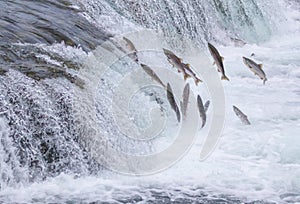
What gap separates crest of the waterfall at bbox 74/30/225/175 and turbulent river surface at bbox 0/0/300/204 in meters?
0.01

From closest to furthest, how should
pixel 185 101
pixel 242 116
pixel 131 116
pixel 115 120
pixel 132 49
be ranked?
1. pixel 115 120
2. pixel 131 116
3. pixel 185 101
4. pixel 242 116
5. pixel 132 49

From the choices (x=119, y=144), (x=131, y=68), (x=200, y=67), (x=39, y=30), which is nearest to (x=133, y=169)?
(x=119, y=144)

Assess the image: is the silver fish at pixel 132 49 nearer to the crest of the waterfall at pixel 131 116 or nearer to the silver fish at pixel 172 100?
the crest of the waterfall at pixel 131 116

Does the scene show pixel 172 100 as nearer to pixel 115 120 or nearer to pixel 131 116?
pixel 131 116

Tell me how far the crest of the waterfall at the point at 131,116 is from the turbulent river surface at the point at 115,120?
0.01 metres

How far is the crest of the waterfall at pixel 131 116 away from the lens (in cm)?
441

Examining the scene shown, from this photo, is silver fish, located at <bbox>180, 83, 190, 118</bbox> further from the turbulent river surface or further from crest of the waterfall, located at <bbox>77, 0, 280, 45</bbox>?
crest of the waterfall, located at <bbox>77, 0, 280, 45</bbox>

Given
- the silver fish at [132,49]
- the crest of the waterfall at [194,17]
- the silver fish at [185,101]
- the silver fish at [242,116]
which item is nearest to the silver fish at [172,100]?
the silver fish at [185,101]

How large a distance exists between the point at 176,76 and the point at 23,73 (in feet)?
7.88

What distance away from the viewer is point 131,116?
16.3ft

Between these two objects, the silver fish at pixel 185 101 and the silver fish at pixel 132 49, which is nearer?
the silver fish at pixel 185 101

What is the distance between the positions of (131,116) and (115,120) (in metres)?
0.32

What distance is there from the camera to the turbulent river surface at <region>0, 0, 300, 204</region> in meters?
3.98

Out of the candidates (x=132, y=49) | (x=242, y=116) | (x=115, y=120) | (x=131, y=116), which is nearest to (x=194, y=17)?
(x=132, y=49)
